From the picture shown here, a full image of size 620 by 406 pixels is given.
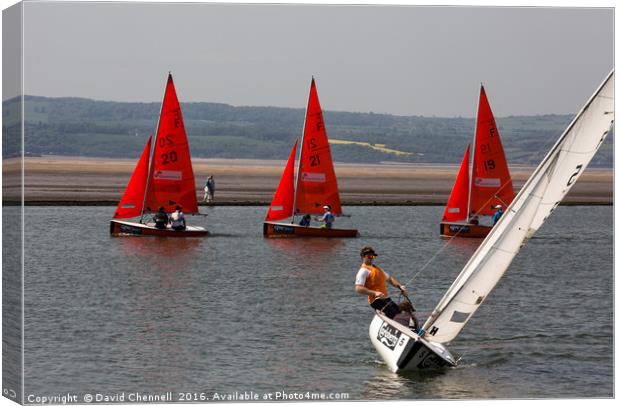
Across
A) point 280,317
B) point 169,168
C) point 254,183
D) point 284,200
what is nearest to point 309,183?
point 284,200

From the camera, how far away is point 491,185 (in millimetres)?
58469

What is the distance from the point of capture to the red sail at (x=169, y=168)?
56.9m

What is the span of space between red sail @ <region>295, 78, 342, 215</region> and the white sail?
32.3 meters

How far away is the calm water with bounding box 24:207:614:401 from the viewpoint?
26.3 meters

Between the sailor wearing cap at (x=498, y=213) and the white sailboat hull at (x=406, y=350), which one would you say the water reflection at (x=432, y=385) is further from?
the sailor wearing cap at (x=498, y=213)

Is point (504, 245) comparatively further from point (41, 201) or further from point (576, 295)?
point (41, 201)

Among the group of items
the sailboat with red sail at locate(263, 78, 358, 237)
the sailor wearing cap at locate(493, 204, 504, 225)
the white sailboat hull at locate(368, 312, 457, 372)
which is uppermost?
the sailboat with red sail at locate(263, 78, 358, 237)

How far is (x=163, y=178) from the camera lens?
5716 cm

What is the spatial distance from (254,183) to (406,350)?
78273mm

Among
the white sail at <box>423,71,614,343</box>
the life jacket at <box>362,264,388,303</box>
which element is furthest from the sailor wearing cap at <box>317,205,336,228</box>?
the white sail at <box>423,71,614,343</box>

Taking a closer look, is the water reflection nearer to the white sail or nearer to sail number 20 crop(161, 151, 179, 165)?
the white sail

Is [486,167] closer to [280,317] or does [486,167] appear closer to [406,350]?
[280,317]

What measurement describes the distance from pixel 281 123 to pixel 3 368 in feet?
263

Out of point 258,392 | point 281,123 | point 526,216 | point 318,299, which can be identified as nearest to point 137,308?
point 318,299
